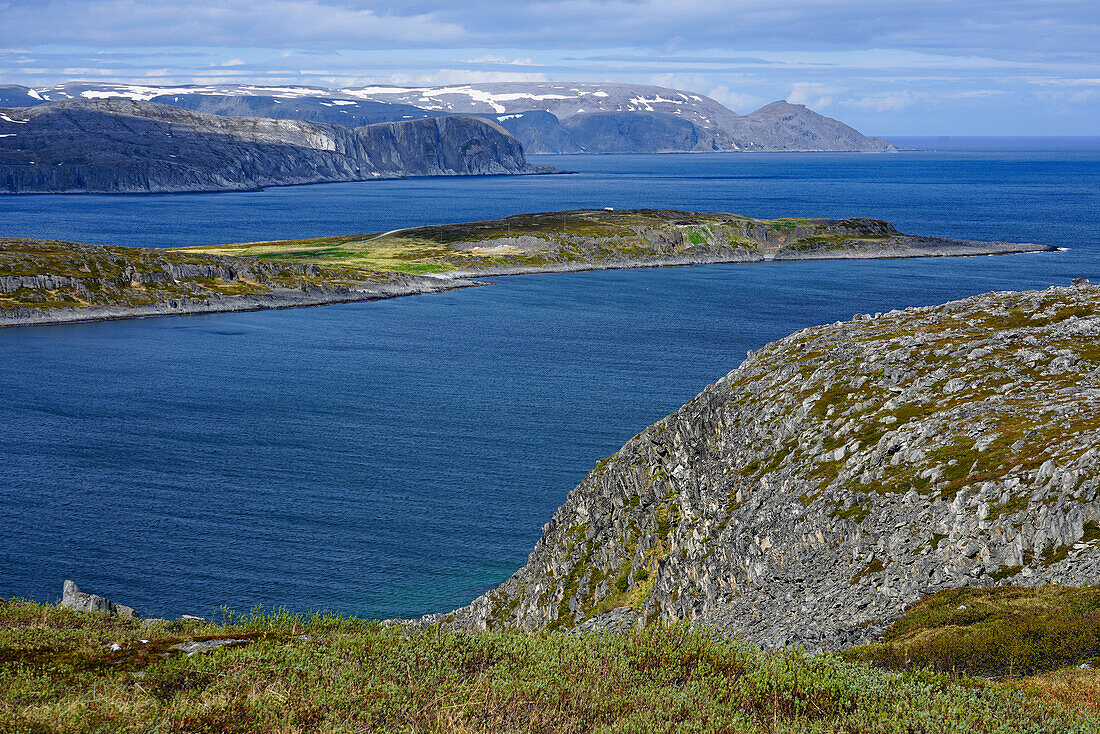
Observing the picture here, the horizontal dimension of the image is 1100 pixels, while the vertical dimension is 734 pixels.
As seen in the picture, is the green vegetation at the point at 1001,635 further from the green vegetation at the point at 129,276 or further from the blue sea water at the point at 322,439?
the green vegetation at the point at 129,276

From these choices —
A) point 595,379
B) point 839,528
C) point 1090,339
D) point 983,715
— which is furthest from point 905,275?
point 983,715

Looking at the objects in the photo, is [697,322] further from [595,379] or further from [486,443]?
[486,443]

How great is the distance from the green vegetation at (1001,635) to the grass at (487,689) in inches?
68.2

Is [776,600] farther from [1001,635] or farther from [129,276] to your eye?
[129,276]

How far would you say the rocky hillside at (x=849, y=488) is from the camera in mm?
23906

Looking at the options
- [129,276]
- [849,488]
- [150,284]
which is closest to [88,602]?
[849,488]

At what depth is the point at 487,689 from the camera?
1415cm

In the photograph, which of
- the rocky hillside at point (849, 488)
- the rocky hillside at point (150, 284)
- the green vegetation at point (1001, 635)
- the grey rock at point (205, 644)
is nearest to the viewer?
the grey rock at point (205, 644)

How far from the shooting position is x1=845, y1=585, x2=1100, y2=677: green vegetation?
54.9ft

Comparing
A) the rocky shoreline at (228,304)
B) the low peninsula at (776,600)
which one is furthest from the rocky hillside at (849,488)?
the rocky shoreline at (228,304)

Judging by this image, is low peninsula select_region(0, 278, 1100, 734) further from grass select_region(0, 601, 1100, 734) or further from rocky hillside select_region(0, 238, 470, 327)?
rocky hillside select_region(0, 238, 470, 327)

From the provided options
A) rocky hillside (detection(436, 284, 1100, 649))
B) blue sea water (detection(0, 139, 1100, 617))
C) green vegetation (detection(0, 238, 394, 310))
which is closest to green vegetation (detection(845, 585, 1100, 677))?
rocky hillside (detection(436, 284, 1100, 649))

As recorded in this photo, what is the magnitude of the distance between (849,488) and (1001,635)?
1275 cm

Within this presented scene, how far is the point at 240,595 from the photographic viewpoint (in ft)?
170
